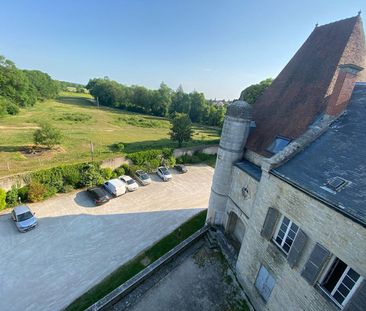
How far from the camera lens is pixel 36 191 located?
17.8 meters

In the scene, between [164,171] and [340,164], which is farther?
[164,171]

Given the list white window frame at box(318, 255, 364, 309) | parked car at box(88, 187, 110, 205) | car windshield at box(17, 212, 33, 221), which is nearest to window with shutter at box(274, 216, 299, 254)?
white window frame at box(318, 255, 364, 309)

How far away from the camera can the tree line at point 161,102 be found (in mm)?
70688

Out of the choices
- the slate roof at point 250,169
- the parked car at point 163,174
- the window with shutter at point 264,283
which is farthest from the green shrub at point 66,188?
the window with shutter at point 264,283

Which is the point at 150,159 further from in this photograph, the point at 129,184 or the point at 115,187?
the point at 115,187

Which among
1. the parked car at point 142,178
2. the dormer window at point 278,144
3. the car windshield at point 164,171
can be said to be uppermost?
the dormer window at point 278,144

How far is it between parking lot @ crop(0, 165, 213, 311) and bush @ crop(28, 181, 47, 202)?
581mm

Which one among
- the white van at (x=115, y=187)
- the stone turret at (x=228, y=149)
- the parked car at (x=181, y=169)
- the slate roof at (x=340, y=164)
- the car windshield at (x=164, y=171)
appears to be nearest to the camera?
the slate roof at (x=340, y=164)

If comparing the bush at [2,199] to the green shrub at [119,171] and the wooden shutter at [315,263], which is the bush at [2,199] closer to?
the green shrub at [119,171]

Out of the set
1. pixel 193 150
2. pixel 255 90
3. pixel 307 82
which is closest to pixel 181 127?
pixel 193 150

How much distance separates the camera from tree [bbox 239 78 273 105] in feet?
111

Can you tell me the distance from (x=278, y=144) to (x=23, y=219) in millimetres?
18698

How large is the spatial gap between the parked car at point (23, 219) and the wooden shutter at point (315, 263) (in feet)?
57.4

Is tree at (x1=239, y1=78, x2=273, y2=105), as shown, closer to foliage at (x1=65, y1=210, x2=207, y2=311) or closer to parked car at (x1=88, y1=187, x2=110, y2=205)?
foliage at (x1=65, y1=210, x2=207, y2=311)
